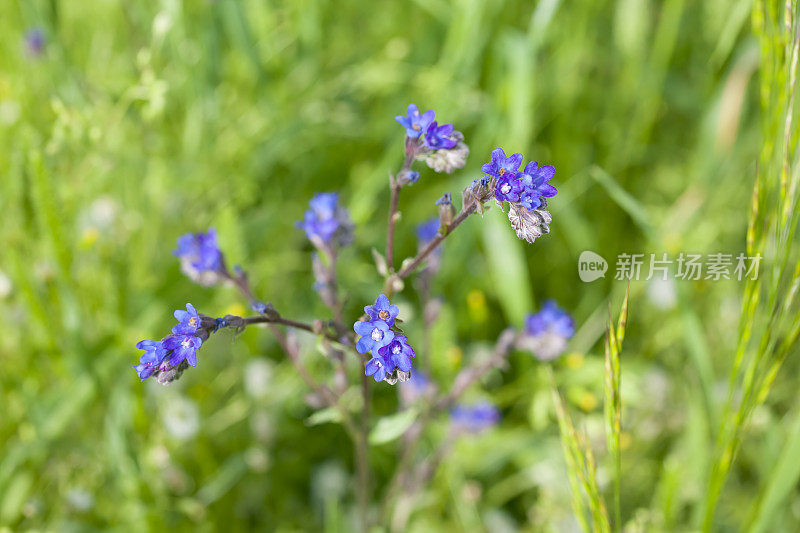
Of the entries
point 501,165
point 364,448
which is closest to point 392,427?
point 364,448

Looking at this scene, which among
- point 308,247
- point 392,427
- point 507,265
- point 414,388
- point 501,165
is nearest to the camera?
point 501,165

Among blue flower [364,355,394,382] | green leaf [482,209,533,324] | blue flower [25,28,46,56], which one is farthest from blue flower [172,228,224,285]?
blue flower [25,28,46,56]

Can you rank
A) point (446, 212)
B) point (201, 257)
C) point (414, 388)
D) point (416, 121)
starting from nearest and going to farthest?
1. point (446, 212)
2. point (416, 121)
3. point (201, 257)
4. point (414, 388)

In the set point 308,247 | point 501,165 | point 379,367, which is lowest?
point 379,367

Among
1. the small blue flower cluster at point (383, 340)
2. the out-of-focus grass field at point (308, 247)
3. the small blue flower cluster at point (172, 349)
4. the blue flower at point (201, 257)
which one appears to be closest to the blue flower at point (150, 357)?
the small blue flower cluster at point (172, 349)

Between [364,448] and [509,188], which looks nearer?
[509,188]

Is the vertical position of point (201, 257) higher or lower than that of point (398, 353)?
higher

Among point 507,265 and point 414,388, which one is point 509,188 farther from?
point 507,265
